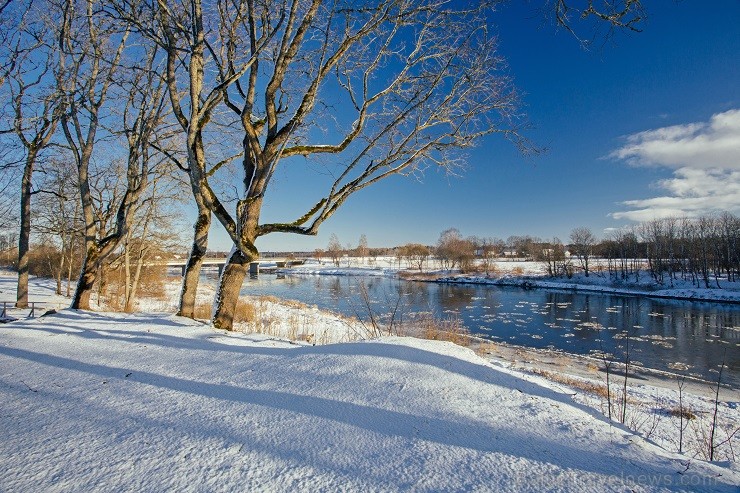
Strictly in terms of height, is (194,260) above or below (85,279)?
above

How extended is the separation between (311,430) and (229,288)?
4.40m

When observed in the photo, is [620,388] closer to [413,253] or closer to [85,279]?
[85,279]

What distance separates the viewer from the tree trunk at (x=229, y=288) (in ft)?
19.2

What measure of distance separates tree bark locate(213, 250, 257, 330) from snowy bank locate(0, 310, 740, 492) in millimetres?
2304

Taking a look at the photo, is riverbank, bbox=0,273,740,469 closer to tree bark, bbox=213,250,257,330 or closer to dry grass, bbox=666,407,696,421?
dry grass, bbox=666,407,696,421

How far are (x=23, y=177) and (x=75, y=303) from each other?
198 inches

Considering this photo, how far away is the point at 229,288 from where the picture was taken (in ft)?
19.5

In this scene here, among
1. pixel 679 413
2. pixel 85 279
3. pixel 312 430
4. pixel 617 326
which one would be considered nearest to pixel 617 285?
pixel 617 326

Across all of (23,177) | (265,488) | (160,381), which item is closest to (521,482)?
(265,488)

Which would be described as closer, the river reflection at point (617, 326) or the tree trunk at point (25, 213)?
the tree trunk at point (25, 213)

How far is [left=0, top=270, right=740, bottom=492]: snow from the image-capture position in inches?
63.8

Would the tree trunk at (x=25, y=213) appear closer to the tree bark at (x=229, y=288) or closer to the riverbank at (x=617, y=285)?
the tree bark at (x=229, y=288)

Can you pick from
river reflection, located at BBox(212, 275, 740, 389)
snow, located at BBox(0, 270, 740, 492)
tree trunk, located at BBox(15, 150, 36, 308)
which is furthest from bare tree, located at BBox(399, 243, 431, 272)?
snow, located at BBox(0, 270, 740, 492)

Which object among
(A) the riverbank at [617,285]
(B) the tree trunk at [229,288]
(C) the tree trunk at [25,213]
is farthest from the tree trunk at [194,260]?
(A) the riverbank at [617,285]
